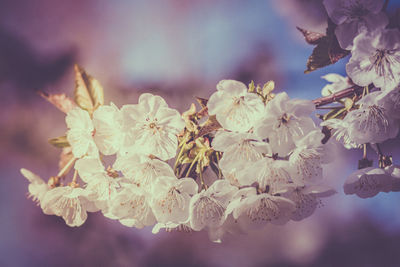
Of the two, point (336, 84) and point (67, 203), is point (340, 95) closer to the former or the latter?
point (336, 84)

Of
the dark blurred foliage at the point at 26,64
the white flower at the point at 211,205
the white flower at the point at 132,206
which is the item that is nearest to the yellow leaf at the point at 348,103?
the white flower at the point at 211,205

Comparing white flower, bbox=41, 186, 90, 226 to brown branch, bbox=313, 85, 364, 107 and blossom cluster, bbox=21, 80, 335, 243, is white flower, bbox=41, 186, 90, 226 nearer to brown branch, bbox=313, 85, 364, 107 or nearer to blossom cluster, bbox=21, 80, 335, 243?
blossom cluster, bbox=21, 80, 335, 243

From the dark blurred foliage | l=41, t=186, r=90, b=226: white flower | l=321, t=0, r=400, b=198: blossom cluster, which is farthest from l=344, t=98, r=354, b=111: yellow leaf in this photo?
the dark blurred foliage

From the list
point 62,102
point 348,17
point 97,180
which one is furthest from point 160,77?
point 348,17

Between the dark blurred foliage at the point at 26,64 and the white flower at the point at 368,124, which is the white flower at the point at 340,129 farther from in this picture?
the dark blurred foliage at the point at 26,64

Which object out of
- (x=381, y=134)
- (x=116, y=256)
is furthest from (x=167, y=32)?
(x=116, y=256)
